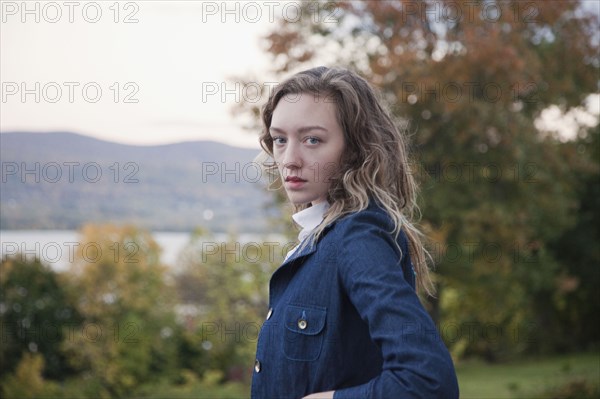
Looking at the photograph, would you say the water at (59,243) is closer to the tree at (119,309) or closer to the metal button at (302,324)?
the tree at (119,309)

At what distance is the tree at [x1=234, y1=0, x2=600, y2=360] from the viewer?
8711mm

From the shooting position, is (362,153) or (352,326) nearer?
(352,326)

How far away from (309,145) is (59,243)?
5874 mm

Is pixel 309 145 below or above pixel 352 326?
above

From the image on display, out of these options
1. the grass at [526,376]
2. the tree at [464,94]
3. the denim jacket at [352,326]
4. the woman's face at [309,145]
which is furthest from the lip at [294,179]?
the grass at [526,376]

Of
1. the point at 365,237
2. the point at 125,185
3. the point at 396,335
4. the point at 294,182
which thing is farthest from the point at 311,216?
the point at 125,185

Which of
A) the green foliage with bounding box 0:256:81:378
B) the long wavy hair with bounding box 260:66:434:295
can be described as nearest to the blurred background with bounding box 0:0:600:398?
the green foliage with bounding box 0:256:81:378

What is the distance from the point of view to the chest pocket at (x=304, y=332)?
130 centimetres

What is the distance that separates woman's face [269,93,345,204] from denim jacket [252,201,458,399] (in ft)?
0.45

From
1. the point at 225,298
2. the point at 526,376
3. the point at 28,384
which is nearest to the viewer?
the point at 28,384

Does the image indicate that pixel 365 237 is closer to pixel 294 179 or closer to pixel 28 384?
pixel 294 179

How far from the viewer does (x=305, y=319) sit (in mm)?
1317

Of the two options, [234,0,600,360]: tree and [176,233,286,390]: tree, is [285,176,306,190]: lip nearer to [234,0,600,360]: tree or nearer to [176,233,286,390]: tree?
[234,0,600,360]: tree

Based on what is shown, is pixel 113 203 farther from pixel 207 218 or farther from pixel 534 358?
pixel 534 358
